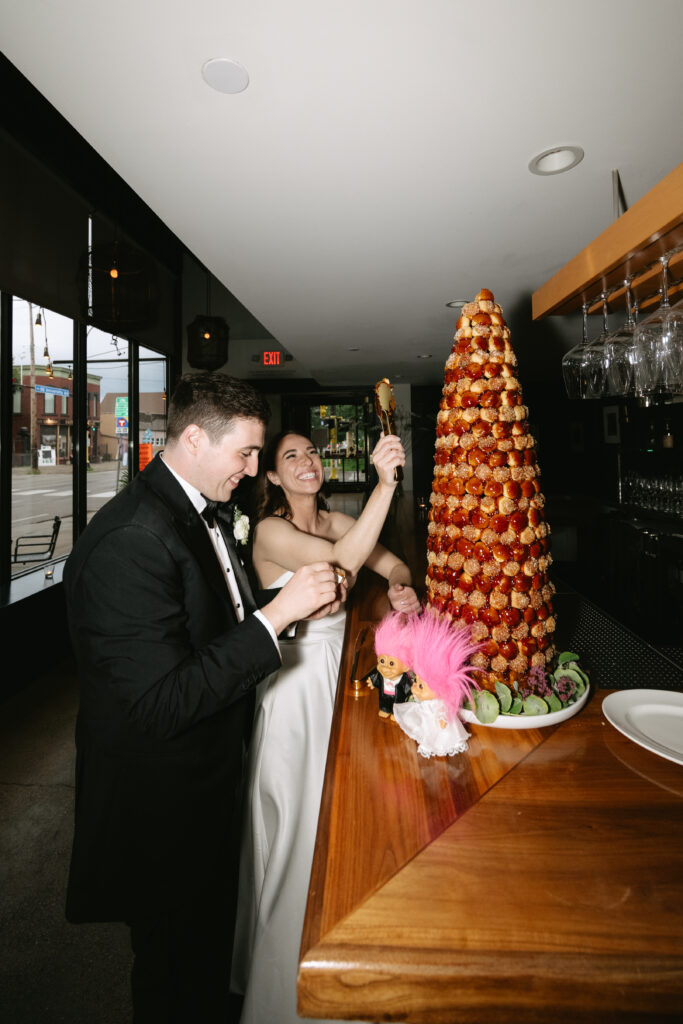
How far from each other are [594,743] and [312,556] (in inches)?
48.0

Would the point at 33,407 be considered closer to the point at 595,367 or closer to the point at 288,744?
the point at 288,744

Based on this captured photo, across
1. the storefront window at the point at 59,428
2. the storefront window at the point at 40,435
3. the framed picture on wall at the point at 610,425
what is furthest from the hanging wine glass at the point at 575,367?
the framed picture on wall at the point at 610,425

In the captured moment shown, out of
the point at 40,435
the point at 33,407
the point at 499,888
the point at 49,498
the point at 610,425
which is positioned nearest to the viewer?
the point at 499,888

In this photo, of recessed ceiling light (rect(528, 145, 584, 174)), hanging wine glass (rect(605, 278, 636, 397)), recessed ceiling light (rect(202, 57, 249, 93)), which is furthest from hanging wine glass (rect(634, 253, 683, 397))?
recessed ceiling light (rect(202, 57, 249, 93))

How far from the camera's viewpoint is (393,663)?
1.20 m

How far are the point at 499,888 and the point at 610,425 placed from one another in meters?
8.04

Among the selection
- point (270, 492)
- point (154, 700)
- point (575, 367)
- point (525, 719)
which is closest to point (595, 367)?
point (575, 367)

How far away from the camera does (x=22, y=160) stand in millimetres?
3896

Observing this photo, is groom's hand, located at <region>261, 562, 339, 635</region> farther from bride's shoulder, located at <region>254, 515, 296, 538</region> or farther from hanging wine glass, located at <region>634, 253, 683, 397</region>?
hanging wine glass, located at <region>634, 253, 683, 397</region>

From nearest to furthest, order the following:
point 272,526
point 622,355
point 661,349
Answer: point 661,349 → point 622,355 → point 272,526

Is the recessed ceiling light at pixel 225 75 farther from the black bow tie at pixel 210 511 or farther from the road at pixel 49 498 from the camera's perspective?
the road at pixel 49 498

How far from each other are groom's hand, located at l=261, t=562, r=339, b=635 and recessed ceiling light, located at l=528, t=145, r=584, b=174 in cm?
179

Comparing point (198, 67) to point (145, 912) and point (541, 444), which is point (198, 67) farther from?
point (541, 444)

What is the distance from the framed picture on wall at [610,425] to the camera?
291 inches
